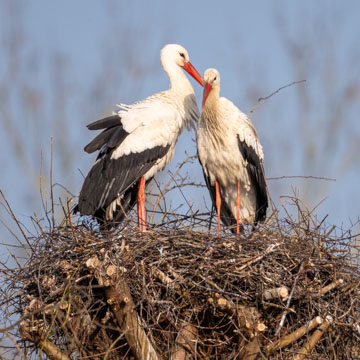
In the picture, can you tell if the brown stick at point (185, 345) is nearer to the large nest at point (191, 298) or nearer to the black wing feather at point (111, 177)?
the large nest at point (191, 298)

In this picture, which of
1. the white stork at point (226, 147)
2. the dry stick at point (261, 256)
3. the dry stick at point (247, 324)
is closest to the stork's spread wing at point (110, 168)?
the white stork at point (226, 147)

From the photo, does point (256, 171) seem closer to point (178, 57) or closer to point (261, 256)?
point (178, 57)

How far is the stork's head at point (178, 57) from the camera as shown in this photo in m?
7.93

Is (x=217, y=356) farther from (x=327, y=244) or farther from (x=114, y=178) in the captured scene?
(x=114, y=178)

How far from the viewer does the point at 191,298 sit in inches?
192

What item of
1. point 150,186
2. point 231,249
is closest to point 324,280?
point 231,249

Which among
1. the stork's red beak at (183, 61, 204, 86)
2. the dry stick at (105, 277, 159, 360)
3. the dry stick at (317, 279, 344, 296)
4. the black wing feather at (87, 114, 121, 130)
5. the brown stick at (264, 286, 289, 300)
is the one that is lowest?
the dry stick at (105, 277, 159, 360)

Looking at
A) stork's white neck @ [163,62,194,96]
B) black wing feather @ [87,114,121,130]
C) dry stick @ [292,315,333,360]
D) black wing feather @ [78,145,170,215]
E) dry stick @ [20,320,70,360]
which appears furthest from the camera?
stork's white neck @ [163,62,194,96]

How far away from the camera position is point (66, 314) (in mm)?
4566

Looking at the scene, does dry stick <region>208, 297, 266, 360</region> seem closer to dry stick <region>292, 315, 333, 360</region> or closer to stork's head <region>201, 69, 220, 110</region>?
dry stick <region>292, 315, 333, 360</region>

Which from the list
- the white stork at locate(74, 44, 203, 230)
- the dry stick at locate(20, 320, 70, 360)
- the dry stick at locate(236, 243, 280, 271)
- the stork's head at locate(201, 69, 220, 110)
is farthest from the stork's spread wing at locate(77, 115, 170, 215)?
the dry stick at locate(236, 243, 280, 271)

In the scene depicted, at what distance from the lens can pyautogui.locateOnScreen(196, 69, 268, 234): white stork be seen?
6.69 metres

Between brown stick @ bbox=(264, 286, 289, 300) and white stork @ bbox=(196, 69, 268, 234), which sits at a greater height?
white stork @ bbox=(196, 69, 268, 234)

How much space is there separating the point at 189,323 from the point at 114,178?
7.47 ft
